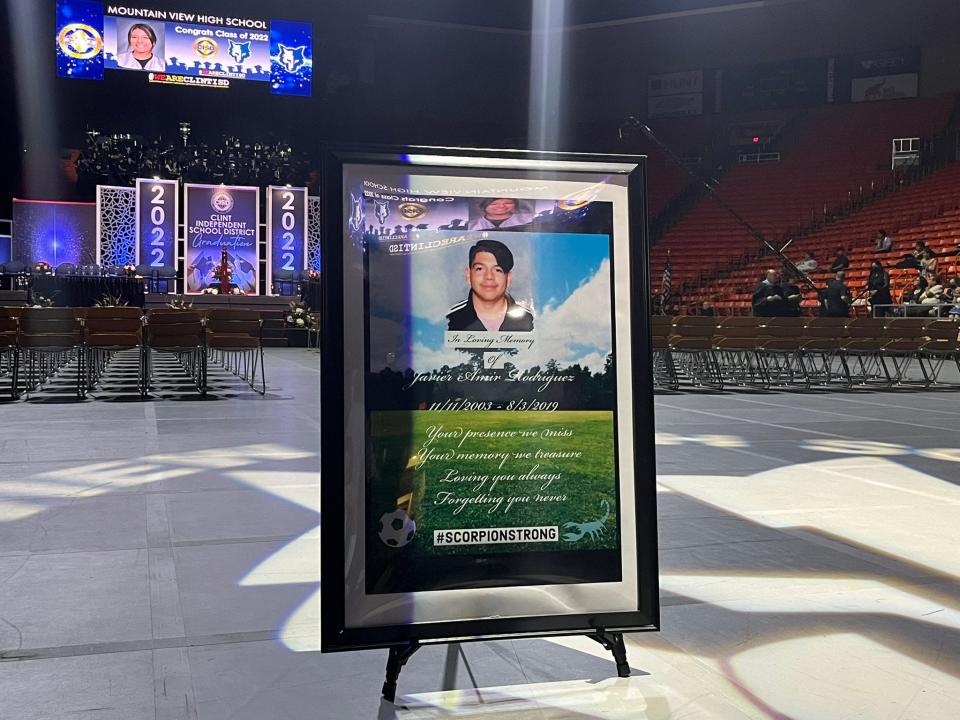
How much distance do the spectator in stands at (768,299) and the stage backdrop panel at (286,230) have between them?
12.6 meters

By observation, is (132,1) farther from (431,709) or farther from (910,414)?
(431,709)

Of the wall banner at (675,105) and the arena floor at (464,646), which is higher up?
the wall banner at (675,105)

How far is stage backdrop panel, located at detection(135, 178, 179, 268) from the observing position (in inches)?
822

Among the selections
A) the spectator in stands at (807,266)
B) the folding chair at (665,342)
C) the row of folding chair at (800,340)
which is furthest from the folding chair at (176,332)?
the spectator in stands at (807,266)

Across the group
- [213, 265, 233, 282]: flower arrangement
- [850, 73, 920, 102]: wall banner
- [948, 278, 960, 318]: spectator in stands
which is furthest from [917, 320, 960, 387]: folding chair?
[850, 73, 920, 102]: wall banner

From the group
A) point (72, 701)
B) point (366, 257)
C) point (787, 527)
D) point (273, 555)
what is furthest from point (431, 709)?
point (787, 527)

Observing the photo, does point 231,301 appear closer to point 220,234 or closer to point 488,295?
point 220,234

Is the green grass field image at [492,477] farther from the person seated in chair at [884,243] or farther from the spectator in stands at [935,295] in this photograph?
the person seated in chair at [884,243]

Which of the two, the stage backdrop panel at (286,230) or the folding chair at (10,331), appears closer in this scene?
the folding chair at (10,331)

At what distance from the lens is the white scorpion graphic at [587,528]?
1990mm

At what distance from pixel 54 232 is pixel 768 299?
672 inches

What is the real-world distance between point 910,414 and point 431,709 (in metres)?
6.99

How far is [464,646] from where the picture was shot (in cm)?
220

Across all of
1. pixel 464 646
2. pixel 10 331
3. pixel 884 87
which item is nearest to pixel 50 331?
pixel 10 331
